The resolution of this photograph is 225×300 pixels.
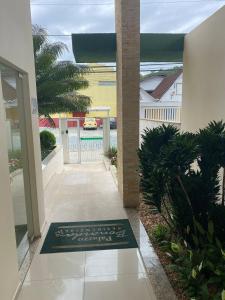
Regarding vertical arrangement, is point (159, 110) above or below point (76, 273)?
above

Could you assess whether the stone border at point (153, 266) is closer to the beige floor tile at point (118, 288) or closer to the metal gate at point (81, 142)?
the beige floor tile at point (118, 288)

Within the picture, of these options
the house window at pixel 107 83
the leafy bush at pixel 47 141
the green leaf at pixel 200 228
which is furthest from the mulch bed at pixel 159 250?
the house window at pixel 107 83

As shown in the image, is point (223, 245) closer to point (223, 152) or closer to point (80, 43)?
point (223, 152)

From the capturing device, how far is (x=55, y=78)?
7.88 meters

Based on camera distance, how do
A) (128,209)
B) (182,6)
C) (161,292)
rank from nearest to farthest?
1. (161,292)
2. (128,209)
3. (182,6)

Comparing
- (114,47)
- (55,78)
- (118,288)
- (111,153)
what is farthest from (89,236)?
(111,153)

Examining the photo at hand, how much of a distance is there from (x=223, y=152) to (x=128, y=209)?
241cm

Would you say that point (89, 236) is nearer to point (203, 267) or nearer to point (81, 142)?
point (203, 267)

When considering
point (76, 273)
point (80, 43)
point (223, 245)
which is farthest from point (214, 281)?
point (80, 43)

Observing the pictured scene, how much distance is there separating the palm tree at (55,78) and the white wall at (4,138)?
431 centimetres

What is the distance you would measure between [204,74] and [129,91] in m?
1.39

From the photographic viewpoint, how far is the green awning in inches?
193

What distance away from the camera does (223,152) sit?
2596 millimetres

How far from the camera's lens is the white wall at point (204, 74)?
12.8 ft
